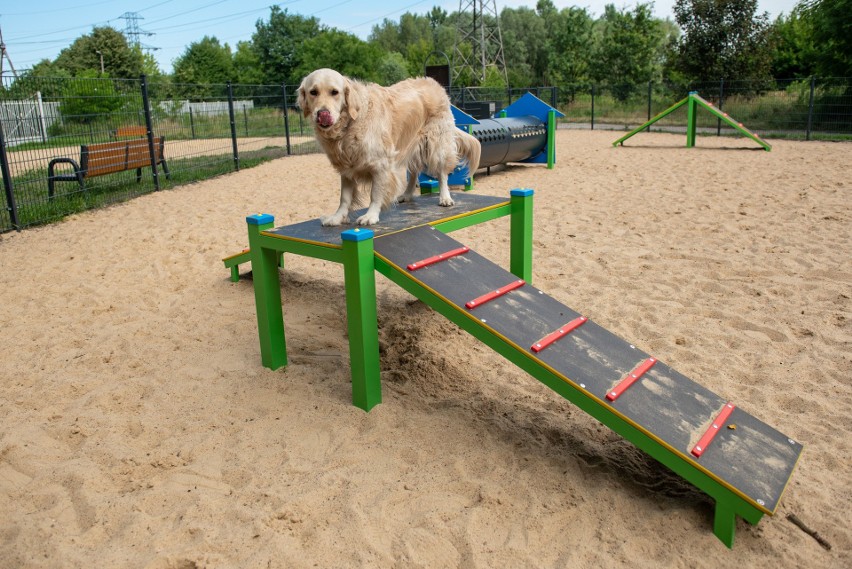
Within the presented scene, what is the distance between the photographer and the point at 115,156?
930 cm

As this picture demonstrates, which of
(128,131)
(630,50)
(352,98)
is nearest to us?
(352,98)

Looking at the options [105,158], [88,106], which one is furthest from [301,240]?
[88,106]

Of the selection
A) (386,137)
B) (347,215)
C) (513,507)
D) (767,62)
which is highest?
(767,62)

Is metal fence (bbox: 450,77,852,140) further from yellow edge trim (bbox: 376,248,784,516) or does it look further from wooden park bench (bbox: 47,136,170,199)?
yellow edge trim (bbox: 376,248,784,516)

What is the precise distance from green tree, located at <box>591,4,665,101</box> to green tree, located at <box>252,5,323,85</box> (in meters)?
26.8

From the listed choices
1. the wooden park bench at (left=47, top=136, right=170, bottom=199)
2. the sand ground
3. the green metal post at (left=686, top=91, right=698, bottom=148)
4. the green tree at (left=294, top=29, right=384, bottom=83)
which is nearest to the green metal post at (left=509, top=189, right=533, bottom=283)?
the sand ground

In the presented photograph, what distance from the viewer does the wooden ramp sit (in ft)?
7.52

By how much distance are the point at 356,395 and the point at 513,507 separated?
110 centimetres

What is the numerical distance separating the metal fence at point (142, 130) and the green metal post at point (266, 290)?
3.96 m

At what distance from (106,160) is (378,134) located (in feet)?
Answer: 23.1

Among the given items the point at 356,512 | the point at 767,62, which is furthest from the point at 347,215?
the point at 767,62

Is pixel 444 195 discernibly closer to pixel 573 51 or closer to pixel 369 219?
pixel 369 219

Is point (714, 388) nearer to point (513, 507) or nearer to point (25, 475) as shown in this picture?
point (513, 507)

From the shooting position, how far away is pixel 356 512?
8.12 ft
